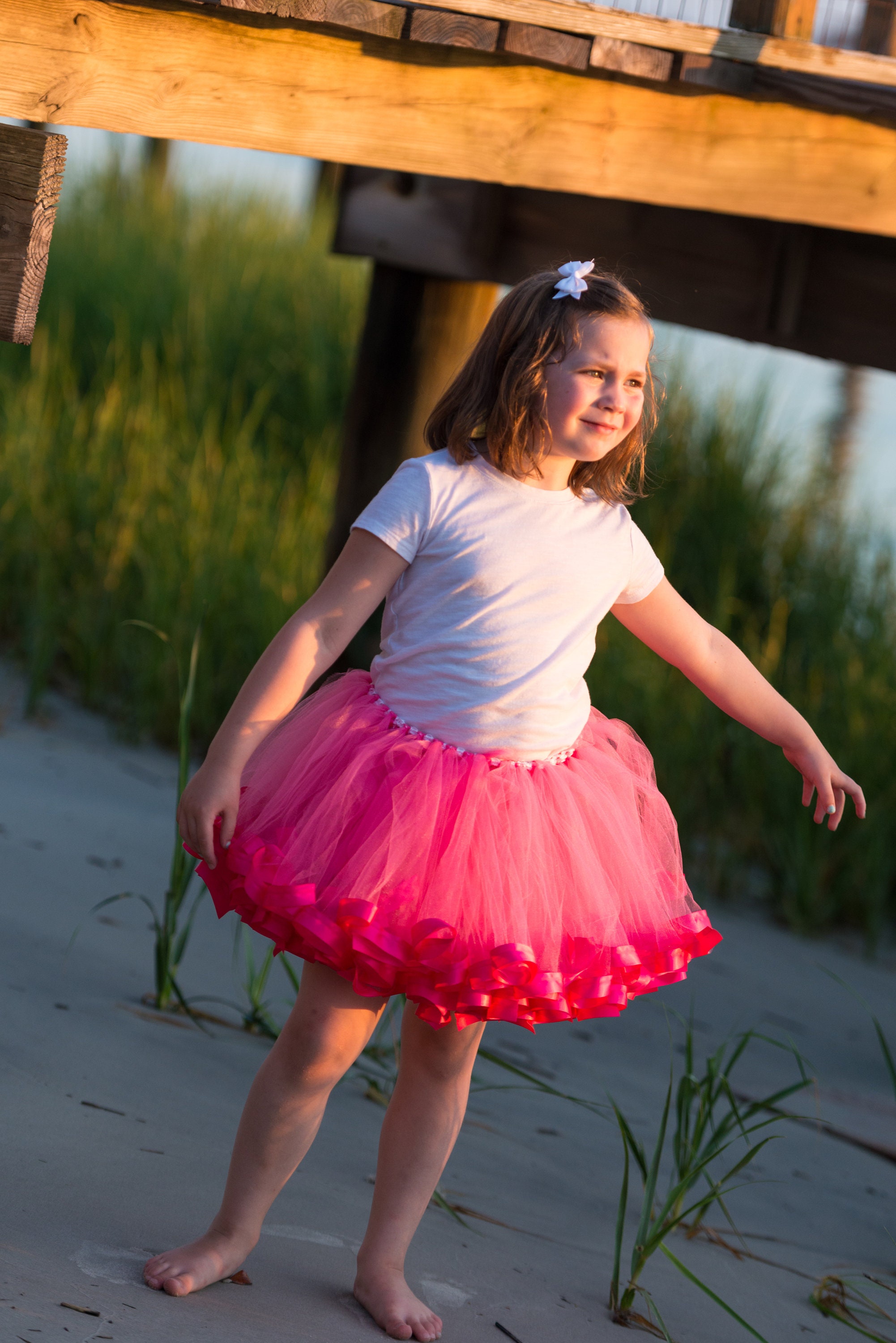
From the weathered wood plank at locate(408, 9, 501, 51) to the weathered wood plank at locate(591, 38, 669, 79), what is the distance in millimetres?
251

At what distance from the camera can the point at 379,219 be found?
12.4 ft

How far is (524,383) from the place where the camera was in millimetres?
1815

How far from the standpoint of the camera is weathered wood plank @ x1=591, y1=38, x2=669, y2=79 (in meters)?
2.43

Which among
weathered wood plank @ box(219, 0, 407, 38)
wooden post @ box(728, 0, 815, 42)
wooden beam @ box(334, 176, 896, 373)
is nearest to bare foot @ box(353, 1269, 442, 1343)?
weathered wood plank @ box(219, 0, 407, 38)

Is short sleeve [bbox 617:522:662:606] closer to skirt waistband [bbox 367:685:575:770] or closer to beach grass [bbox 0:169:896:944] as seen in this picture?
skirt waistband [bbox 367:685:575:770]

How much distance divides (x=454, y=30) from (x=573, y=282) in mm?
626

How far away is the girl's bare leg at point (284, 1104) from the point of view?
1753mm

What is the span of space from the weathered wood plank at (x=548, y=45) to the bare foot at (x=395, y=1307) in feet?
6.14

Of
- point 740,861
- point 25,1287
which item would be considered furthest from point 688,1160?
point 740,861

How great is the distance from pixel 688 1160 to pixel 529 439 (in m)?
1.09

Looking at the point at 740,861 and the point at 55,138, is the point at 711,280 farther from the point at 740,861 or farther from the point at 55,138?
the point at 55,138

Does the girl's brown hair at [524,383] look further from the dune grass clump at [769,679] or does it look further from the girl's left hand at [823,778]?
the dune grass clump at [769,679]

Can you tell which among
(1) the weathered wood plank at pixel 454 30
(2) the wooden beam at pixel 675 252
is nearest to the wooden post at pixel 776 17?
(1) the weathered wood plank at pixel 454 30

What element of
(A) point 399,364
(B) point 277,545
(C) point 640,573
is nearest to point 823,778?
(C) point 640,573
